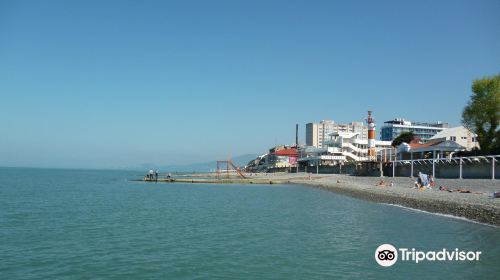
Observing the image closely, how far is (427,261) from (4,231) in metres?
18.8

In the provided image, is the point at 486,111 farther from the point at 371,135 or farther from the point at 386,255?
the point at 386,255

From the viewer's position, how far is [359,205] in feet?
110

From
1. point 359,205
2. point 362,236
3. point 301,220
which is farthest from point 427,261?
point 359,205

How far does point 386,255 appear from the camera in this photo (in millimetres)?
15555

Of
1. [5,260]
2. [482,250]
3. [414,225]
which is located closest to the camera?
[5,260]

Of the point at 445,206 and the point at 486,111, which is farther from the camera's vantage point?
the point at 486,111

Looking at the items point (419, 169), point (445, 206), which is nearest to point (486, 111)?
point (419, 169)

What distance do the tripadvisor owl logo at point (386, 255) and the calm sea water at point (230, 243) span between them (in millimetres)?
305

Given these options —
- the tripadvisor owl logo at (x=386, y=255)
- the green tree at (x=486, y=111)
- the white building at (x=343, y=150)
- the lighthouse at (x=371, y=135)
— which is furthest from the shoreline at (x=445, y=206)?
the white building at (x=343, y=150)

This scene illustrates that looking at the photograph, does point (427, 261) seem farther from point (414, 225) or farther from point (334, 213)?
point (334, 213)

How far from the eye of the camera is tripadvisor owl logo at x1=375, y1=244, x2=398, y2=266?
48.8 ft

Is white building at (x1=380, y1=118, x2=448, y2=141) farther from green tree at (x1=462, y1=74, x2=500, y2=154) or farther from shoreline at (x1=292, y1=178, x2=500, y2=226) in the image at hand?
shoreline at (x1=292, y1=178, x2=500, y2=226)
